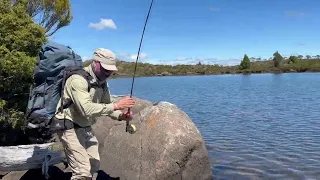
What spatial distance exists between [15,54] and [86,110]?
6.21m

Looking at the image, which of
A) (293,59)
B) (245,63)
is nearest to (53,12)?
(245,63)

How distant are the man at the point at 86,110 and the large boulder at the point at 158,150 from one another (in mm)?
2155

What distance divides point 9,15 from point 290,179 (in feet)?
32.6

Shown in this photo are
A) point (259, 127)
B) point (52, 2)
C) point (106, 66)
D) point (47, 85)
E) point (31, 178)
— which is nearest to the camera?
point (106, 66)

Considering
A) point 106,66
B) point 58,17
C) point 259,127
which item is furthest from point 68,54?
point 58,17

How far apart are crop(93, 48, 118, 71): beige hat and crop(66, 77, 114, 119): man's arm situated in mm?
448

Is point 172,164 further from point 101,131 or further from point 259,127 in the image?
point 259,127

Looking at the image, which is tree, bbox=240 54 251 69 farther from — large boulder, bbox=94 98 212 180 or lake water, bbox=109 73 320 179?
large boulder, bbox=94 98 212 180

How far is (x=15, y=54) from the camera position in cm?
1116

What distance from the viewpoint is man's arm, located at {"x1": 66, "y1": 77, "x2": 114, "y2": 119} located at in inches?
237

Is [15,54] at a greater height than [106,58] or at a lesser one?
greater

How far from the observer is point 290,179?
11.1 metres

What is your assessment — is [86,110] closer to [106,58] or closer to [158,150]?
[106,58]

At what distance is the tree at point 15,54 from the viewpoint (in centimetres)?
1105
